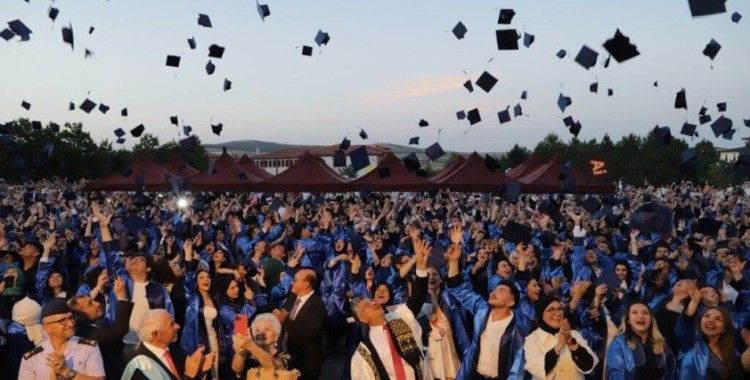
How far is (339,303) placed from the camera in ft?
29.3

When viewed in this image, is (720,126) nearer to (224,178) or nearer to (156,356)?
(156,356)

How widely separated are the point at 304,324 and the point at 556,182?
1586 centimetres

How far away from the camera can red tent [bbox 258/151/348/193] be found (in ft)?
65.4

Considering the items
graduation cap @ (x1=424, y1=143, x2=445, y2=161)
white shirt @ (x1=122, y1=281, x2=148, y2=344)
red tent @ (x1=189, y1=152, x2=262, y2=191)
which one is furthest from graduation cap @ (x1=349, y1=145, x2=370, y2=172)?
white shirt @ (x1=122, y1=281, x2=148, y2=344)

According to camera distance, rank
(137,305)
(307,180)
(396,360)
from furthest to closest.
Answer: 1. (307,180)
2. (137,305)
3. (396,360)

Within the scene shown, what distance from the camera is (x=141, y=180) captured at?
23062 millimetres

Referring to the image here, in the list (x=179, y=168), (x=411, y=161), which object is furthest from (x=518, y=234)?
(x=179, y=168)

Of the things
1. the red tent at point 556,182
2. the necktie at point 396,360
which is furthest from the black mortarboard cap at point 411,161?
the necktie at point 396,360

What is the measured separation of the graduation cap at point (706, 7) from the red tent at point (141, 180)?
1824 centimetres

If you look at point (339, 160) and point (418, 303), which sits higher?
point (339, 160)

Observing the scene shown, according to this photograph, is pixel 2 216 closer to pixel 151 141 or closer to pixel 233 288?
pixel 233 288

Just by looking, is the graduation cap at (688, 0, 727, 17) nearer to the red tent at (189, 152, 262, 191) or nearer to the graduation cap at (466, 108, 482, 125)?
the graduation cap at (466, 108, 482, 125)

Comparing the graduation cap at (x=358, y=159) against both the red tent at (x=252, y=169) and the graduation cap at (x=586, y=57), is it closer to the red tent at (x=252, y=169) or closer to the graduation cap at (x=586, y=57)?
the graduation cap at (x=586, y=57)

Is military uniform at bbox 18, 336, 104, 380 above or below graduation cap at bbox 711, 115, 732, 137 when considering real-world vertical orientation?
below
